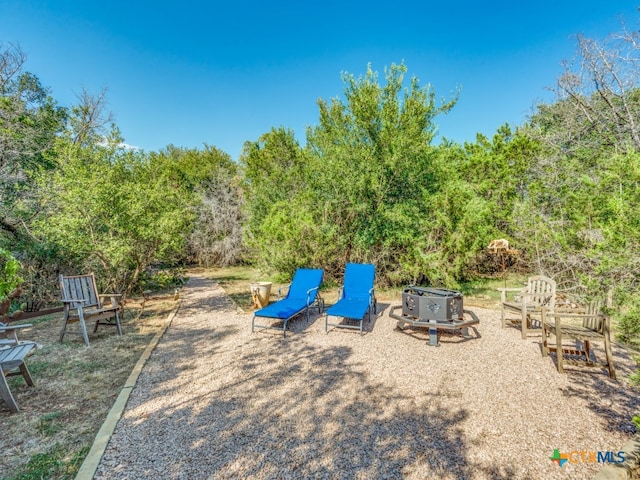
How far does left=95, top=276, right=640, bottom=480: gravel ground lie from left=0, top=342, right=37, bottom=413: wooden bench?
3.83 ft

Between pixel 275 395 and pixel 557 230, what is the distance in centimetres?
672

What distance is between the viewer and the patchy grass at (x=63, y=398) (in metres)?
2.50

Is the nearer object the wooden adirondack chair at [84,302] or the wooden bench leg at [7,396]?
the wooden bench leg at [7,396]

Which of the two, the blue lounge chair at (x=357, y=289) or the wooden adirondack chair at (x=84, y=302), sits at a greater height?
the wooden adirondack chair at (x=84, y=302)

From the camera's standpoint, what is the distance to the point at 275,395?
11.3ft

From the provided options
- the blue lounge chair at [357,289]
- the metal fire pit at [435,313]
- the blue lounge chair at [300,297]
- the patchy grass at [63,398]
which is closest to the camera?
the patchy grass at [63,398]

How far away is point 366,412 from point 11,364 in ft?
12.9

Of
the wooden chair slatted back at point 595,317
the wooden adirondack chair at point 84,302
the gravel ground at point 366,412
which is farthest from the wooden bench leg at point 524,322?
the wooden adirondack chair at point 84,302

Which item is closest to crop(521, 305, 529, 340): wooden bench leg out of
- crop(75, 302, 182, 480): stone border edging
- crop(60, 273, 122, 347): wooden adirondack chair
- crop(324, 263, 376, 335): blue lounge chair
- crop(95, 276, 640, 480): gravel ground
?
crop(95, 276, 640, 480): gravel ground

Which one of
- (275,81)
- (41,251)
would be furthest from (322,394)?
(275,81)

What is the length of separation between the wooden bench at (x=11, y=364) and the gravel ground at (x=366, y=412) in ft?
3.83

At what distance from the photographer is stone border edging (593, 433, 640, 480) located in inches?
83.2

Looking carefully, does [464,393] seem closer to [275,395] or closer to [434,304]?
[434,304]

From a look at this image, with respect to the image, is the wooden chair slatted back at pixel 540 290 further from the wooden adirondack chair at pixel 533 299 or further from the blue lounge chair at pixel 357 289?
the blue lounge chair at pixel 357 289
